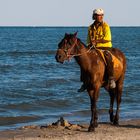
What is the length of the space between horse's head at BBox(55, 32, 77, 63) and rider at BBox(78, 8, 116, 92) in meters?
0.99

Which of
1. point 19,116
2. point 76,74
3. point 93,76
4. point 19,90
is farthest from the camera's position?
point 76,74

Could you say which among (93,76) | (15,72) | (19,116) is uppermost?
(93,76)

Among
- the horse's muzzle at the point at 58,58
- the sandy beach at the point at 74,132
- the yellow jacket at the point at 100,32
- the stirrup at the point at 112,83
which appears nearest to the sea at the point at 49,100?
the sandy beach at the point at 74,132

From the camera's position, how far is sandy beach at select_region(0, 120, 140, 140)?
12.0 m

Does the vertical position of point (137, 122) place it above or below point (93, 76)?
below

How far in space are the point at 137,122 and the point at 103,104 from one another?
444 cm

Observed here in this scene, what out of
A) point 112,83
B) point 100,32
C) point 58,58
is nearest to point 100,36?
point 100,32

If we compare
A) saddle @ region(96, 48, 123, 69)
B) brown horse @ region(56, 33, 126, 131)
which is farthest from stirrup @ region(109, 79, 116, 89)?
saddle @ region(96, 48, 123, 69)

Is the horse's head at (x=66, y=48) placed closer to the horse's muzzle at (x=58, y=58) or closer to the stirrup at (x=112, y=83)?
the horse's muzzle at (x=58, y=58)

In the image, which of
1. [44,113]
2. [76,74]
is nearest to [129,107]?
[44,113]

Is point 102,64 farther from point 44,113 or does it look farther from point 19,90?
point 19,90

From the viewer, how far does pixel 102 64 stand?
12977 millimetres

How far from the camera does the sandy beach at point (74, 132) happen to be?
1195cm

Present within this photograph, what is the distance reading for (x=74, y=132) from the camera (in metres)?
12.7
